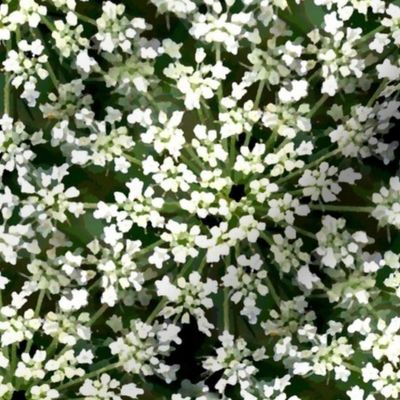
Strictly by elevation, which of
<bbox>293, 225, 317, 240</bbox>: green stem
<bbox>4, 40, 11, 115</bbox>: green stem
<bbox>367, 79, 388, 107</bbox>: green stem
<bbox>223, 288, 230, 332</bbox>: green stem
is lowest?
<bbox>223, 288, 230, 332</bbox>: green stem

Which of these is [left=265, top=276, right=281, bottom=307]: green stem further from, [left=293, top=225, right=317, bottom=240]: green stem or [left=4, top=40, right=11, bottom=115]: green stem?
[left=4, top=40, right=11, bottom=115]: green stem

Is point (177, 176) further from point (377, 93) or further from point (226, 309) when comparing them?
point (377, 93)

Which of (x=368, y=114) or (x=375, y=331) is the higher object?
(x=368, y=114)

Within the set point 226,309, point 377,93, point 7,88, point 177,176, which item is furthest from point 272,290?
point 7,88

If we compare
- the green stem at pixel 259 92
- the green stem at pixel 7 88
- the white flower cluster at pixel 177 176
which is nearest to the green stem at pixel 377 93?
the white flower cluster at pixel 177 176

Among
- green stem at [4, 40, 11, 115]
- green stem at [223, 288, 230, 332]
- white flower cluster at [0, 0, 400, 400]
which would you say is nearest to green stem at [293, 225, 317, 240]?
white flower cluster at [0, 0, 400, 400]

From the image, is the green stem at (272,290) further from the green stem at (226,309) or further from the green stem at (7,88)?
the green stem at (7,88)

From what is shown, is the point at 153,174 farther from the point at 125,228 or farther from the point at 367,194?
the point at 367,194

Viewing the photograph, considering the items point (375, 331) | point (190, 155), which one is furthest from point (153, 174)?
point (375, 331)
